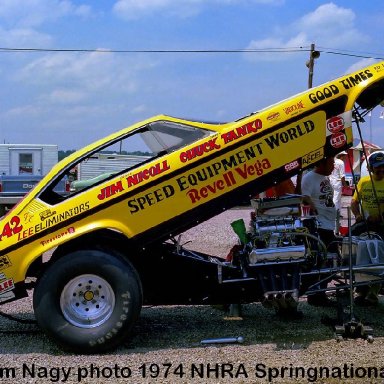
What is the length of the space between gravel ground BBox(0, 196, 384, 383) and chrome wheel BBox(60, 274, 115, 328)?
0.33 m

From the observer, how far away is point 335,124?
19.8 feet

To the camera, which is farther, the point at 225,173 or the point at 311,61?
the point at 311,61

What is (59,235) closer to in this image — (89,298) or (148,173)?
(89,298)

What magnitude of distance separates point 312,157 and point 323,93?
2.03 ft

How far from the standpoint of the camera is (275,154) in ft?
19.5

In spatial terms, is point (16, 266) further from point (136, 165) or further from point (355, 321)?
point (355, 321)

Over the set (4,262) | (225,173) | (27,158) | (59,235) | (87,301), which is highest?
(27,158)

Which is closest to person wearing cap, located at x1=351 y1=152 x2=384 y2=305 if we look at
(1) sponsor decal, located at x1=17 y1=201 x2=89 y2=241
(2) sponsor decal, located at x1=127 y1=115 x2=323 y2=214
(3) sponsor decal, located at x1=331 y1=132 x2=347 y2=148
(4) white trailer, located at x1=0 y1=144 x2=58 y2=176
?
(3) sponsor decal, located at x1=331 y1=132 x2=347 y2=148

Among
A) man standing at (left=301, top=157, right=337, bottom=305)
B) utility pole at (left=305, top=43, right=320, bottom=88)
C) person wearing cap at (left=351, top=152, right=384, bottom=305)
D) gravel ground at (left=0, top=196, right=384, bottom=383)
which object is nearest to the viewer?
gravel ground at (left=0, top=196, right=384, bottom=383)

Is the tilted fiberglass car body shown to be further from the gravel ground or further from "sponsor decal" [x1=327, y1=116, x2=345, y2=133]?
the gravel ground

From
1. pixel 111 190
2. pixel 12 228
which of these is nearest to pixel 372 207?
pixel 111 190

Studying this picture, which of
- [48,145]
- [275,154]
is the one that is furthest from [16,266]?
[48,145]

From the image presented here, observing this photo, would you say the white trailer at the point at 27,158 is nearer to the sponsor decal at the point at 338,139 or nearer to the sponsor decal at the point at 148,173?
the sponsor decal at the point at 148,173

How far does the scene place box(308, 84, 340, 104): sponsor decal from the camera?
6.02 meters
